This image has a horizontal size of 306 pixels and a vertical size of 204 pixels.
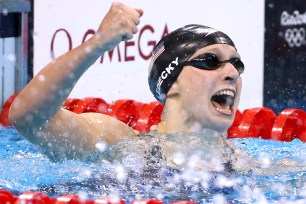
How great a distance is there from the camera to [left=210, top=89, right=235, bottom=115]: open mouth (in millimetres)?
2582

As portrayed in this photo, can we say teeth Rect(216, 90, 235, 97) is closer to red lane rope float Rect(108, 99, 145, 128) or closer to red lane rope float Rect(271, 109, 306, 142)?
red lane rope float Rect(271, 109, 306, 142)

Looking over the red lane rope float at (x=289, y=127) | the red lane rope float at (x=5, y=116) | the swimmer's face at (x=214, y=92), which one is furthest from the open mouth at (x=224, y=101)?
the red lane rope float at (x=5, y=116)

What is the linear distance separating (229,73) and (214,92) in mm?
87

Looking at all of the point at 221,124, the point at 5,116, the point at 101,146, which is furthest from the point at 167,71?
the point at 5,116

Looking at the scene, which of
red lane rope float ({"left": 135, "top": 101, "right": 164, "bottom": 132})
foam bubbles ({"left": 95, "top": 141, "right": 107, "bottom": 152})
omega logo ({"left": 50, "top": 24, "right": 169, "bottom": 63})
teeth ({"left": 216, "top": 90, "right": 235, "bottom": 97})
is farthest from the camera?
omega logo ({"left": 50, "top": 24, "right": 169, "bottom": 63})

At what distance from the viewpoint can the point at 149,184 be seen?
241 cm

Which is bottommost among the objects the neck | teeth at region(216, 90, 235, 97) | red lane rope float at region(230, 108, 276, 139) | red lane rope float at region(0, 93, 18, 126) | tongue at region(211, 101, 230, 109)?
red lane rope float at region(0, 93, 18, 126)

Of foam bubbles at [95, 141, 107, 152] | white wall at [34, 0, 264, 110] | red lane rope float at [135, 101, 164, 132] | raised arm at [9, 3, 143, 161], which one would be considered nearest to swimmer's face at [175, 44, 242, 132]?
foam bubbles at [95, 141, 107, 152]

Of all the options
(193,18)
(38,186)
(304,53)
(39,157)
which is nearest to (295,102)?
(304,53)

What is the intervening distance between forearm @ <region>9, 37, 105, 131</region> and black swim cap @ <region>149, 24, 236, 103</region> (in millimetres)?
638

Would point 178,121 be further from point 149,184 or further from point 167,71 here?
point 149,184

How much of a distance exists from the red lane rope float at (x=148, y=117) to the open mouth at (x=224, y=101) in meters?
1.81

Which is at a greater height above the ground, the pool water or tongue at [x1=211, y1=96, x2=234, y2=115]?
tongue at [x1=211, y1=96, x2=234, y2=115]

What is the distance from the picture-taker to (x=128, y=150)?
2.60 metres
